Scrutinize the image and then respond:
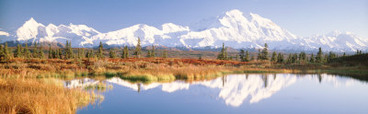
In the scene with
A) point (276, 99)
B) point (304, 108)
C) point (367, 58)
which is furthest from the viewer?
point (367, 58)

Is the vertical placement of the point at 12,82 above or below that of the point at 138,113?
above

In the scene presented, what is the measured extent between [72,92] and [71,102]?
235 centimetres

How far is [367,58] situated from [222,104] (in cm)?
5100

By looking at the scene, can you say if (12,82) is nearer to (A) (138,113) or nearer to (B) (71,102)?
(B) (71,102)

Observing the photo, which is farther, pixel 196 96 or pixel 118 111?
pixel 196 96

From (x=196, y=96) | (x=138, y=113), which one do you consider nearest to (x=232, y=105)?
(x=196, y=96)

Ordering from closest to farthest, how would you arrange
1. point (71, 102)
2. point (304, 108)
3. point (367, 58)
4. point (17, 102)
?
1. point (17, 102)
2. point (71, 102)
3. point (304, 108)
4. point (367, 58)

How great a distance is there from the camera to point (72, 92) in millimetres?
15242

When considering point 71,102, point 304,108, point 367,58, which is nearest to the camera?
point 71,102

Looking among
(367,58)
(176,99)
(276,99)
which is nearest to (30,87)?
(176,99)

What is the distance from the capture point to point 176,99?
57.6 ft

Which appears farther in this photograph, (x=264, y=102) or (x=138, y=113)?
(x=264, y=102)

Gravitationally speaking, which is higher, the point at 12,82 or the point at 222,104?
the point at 12,82

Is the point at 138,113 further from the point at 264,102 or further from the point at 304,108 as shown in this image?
the point at 304,108
